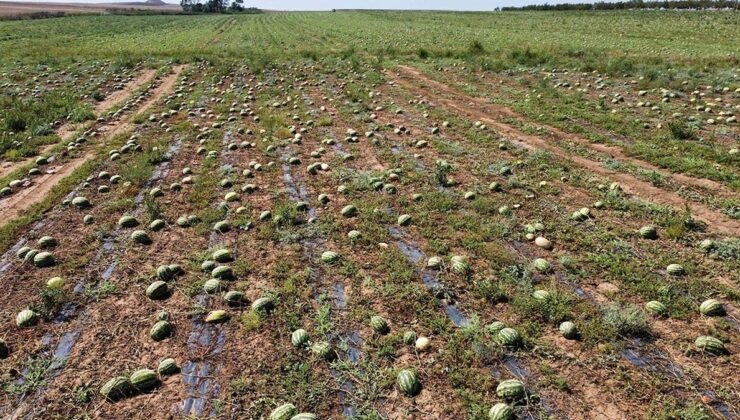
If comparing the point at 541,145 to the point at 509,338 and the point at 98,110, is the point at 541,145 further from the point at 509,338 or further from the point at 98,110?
the point at 98,110

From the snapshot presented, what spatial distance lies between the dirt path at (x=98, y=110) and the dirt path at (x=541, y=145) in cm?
1228

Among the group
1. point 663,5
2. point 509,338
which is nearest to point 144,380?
point 509,338

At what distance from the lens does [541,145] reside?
11500 mm

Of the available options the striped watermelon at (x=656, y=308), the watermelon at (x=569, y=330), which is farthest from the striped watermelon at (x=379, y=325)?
the striped watermelon at (x=656, y=308)

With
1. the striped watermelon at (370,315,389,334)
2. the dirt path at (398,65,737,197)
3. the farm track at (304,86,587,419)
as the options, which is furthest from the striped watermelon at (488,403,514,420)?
the dirt path at (398,65,737,197)

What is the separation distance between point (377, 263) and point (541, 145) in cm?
698

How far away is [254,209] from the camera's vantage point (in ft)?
28.2

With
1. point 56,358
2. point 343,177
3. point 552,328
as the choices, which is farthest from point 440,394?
point 343,177

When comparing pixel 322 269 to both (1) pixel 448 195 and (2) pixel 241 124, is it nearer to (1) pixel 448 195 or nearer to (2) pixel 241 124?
(1) pixel 448 195

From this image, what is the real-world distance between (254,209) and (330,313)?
368 centimetres

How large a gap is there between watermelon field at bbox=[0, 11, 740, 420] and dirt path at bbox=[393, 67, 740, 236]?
86 millimetres

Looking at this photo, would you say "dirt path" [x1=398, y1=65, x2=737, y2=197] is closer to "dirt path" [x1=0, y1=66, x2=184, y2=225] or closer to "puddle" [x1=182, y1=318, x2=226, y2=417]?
"puddle" [x1=182, y1=318, x2=226, y2=417]

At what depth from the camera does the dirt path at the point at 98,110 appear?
448 inches

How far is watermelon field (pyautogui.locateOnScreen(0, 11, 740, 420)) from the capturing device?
4.57m
